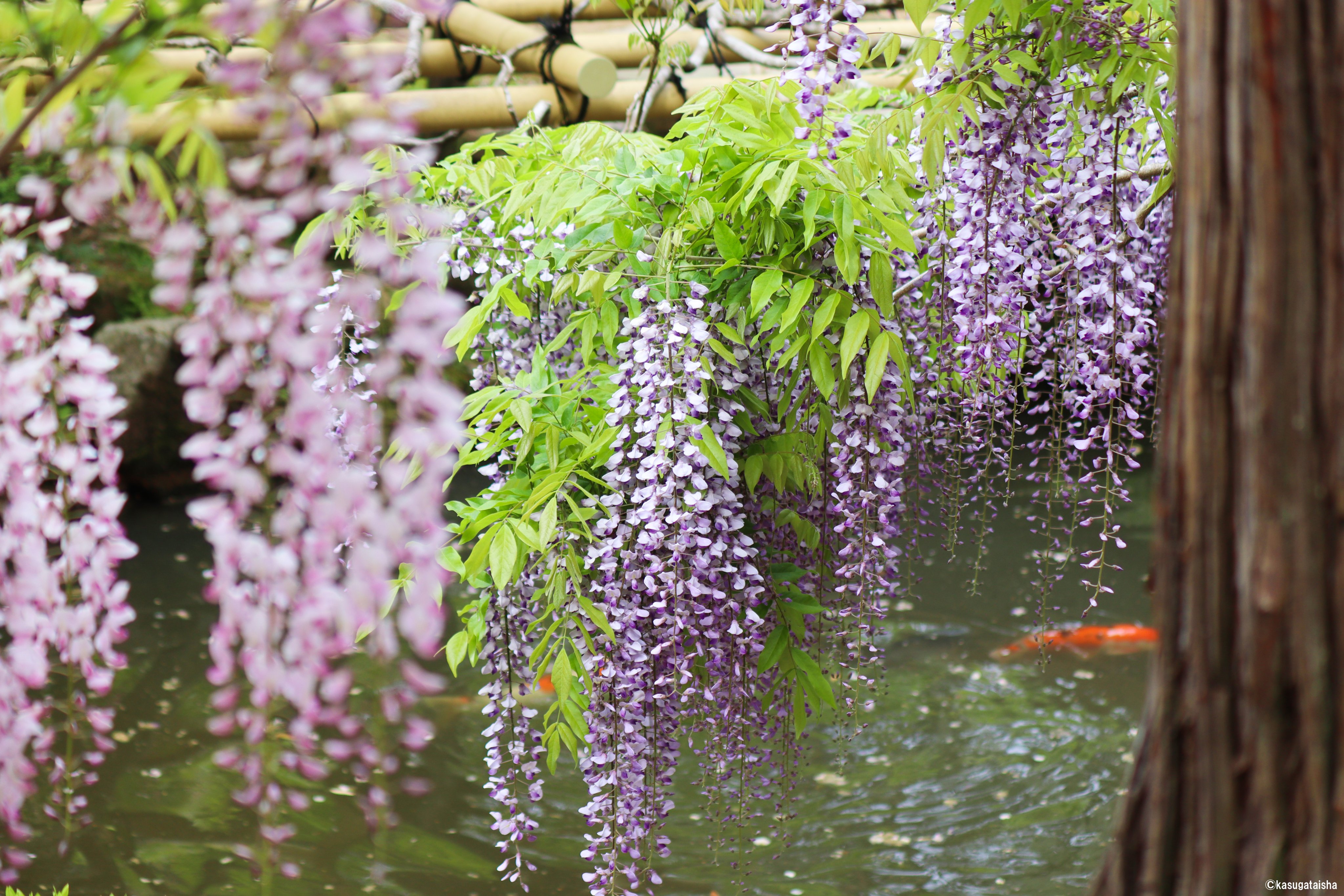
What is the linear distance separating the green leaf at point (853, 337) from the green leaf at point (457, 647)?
94 centimetres

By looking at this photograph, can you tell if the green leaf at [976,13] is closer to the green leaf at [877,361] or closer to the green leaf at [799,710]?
the green leaf at [877,361]

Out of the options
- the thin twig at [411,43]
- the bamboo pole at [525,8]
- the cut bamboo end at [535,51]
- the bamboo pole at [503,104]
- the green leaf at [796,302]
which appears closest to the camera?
the green leaf at [796,302]

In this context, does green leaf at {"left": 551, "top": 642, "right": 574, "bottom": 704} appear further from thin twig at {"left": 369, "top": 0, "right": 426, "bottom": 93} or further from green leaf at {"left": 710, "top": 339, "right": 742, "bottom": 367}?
thin twig at {"left": 369, "top": 0, "right": 426, "bottom": 93}

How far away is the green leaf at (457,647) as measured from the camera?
2072 millimetres

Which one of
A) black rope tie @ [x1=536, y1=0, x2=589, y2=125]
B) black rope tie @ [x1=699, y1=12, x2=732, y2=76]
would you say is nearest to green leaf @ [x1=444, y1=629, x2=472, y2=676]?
black rope tie @ [x1=699, y1=12, x2=732, y2=76]

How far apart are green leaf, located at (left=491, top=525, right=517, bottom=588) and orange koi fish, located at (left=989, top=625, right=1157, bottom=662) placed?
3.36 m

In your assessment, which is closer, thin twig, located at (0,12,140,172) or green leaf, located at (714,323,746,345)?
thin twig, located at (0,12,140,172)

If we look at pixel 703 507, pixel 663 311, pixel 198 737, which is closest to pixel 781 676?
pixel 703 507

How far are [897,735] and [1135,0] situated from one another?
9.66ft

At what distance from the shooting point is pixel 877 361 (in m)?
1.81

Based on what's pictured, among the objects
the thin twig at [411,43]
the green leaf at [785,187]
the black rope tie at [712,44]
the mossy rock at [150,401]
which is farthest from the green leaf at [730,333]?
the mossy rock at [150,401]

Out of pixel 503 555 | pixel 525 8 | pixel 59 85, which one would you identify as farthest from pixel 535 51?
pixel 59 85

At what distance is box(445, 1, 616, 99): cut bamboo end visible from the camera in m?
3.74

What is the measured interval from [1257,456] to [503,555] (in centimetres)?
128
